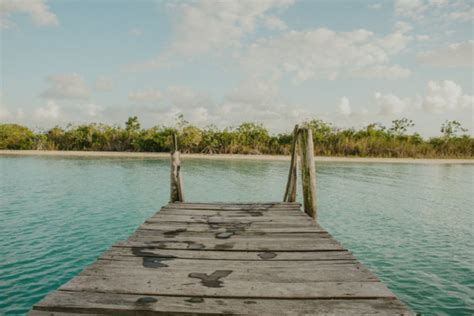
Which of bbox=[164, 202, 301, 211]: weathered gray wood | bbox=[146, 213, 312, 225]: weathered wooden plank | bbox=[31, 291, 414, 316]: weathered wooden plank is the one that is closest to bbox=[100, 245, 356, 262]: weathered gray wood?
bbox=[31, 291, 414, 316]: weathered wooden plank

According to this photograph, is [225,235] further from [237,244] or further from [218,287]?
[218,287]

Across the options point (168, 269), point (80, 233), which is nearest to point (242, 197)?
point (80, 233)

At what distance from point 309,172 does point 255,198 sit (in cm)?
673

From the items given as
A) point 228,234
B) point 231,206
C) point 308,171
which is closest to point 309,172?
point 308,171

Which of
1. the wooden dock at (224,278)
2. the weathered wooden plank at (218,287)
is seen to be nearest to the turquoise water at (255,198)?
the wooden dock at (224,278)

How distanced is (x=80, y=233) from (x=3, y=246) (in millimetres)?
1540

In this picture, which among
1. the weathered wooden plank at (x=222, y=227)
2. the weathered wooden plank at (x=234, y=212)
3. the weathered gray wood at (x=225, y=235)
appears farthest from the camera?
the weathered wooden plank at (x=234, y=212)

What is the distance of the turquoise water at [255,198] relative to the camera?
5301mm

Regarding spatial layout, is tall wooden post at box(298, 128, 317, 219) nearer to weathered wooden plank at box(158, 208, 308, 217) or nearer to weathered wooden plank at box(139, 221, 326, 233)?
weathered wooden plank at box(158, 208, 308, 217)

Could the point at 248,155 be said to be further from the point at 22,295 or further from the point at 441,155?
the point at 22,295

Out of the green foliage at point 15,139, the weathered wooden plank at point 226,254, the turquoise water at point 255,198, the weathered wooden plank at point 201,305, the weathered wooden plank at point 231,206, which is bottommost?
the turquoise water at point 255,198

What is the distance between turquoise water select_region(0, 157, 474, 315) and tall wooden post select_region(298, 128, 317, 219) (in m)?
1.46

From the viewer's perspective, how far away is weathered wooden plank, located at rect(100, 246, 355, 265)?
3.38 m

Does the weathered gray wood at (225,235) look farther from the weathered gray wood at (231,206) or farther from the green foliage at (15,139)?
the green foliage at (15,139)
